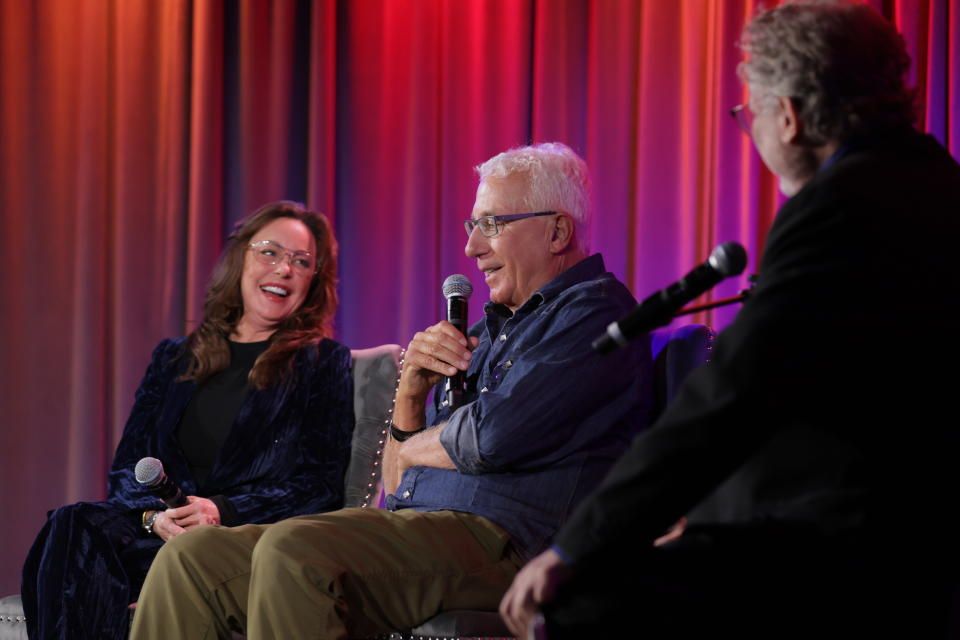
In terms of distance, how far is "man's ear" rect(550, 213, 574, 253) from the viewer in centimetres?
239

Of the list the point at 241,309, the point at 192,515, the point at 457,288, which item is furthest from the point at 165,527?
the point at 457,288

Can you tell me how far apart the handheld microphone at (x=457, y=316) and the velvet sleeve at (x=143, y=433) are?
0.87 metres

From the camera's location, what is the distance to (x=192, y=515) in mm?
2479

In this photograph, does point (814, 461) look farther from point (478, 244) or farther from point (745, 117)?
point (478, 244)

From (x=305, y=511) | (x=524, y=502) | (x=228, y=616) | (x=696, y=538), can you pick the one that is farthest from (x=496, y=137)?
(x=696, y=538)

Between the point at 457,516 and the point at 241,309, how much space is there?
1356mm

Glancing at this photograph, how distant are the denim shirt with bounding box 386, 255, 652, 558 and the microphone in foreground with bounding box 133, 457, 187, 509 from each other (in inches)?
23.4

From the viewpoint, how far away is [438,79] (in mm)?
3461

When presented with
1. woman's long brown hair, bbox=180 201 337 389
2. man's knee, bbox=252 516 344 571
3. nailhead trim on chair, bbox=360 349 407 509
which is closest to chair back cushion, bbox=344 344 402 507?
nailhead trim on chair, bbox=360 349 407 509

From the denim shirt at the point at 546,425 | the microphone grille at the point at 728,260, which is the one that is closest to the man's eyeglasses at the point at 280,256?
the denim shirt at the point at 546,425

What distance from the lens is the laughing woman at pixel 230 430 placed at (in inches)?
93.8

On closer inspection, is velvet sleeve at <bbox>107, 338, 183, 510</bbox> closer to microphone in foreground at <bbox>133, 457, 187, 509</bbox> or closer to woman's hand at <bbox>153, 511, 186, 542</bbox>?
woman's hand at <bbox>153, 511, 186, 542</bbox>

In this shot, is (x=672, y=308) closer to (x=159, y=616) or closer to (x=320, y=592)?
(x=320, y=592)

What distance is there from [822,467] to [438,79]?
2.55 meters
